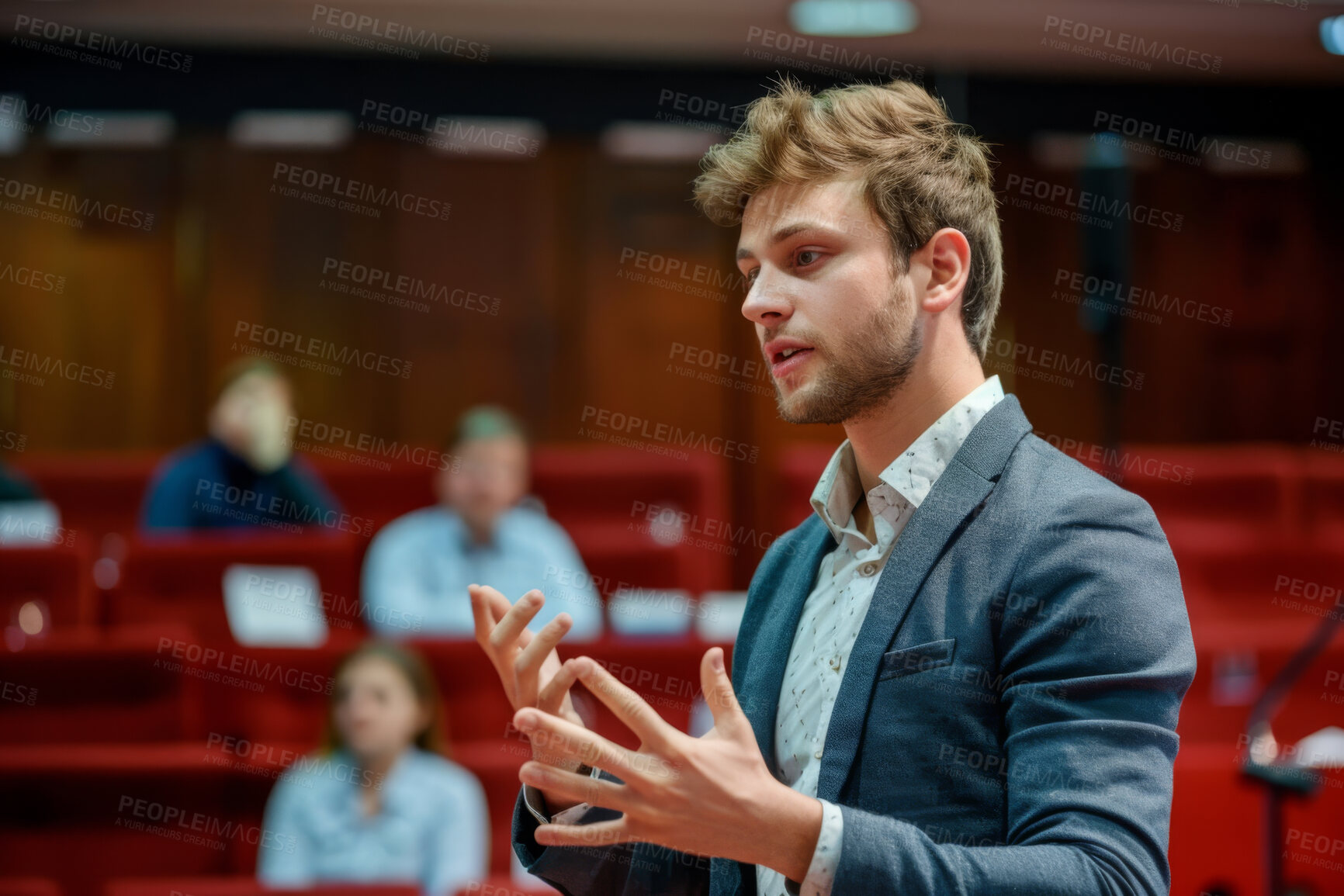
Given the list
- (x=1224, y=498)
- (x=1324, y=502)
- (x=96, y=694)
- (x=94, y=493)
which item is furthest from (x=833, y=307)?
(x=94, y=493)

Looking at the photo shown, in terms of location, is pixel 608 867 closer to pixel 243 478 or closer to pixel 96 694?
pixel 96 694

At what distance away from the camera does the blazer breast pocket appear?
0.69 meters

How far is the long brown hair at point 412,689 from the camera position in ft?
6.77

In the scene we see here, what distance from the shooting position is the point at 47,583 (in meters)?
2.55

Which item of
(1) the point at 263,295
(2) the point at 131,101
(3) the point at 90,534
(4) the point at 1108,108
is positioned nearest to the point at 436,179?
(1) the point at 263,295

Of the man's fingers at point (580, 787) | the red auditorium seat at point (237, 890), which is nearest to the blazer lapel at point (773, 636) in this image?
the man's fingers at point (580, 787)

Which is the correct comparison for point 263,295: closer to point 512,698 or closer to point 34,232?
point 34,232

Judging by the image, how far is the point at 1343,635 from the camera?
93.4 inches

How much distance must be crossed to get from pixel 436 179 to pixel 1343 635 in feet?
11.8

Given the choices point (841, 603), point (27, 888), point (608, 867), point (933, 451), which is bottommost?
point (27, 888)

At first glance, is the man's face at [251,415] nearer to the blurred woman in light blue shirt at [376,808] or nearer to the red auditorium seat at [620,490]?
the red auditorium seat at [620,490]

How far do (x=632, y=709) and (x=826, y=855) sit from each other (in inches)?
5.4

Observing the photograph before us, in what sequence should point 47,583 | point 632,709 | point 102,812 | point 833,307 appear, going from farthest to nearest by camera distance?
1. point 47,583
2. point 102,812
3. point 833,307
4. point 632,709

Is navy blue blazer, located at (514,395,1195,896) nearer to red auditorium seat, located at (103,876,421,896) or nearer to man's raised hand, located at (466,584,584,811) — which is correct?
man's raised hand, located at (466,584,584,811)
